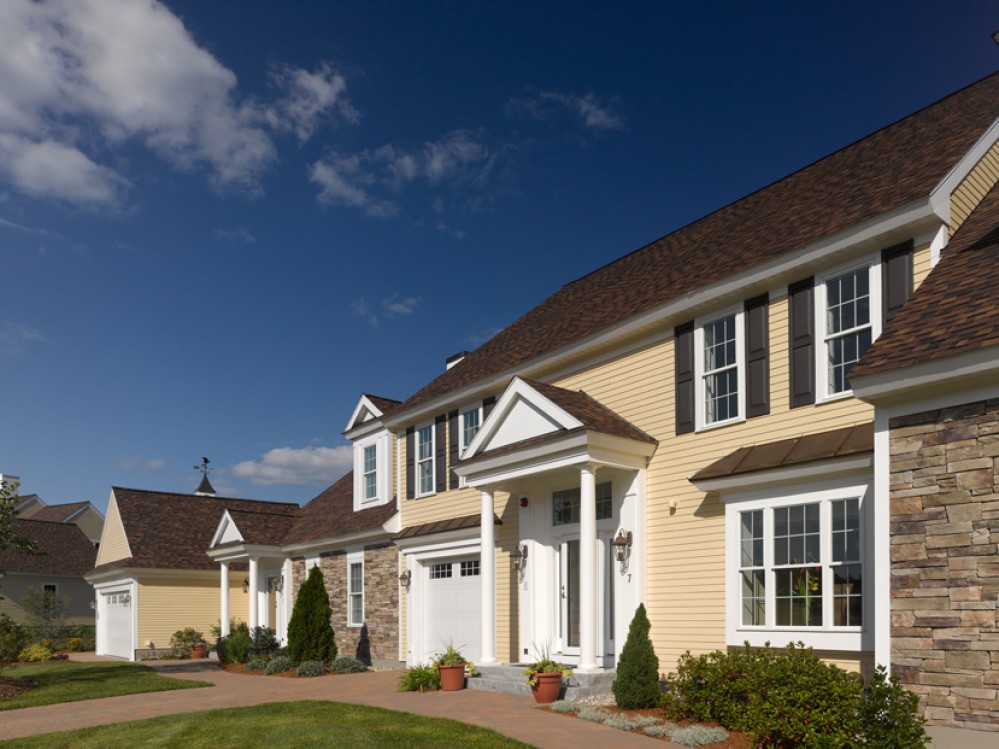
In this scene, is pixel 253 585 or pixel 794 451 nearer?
A: pixel 794 451

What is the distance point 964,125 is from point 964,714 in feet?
27.5

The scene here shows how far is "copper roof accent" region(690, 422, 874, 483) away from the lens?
11.2m

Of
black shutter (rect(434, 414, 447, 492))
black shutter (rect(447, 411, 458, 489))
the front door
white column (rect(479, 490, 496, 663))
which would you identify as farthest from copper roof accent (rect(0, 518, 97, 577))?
the front door

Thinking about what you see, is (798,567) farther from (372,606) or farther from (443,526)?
(372,606)

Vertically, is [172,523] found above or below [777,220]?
below

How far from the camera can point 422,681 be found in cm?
1611

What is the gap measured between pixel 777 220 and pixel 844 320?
312 cm

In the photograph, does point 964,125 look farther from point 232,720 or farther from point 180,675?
point 180,675

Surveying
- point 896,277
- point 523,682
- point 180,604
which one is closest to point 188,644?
point 180,604

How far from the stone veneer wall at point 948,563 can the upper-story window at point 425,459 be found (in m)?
13.0

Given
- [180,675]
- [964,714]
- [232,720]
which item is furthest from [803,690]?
[180,675]

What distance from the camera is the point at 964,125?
13.1 meters

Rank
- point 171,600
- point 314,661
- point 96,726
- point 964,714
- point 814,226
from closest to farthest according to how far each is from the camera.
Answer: point 964,714 < point 814,226 < point 96,726 < point 314,661 < point 171,600

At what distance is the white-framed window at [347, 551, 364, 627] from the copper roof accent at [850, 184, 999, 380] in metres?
16.1
